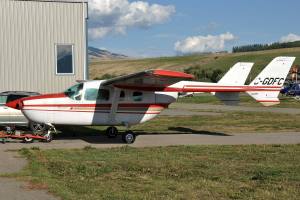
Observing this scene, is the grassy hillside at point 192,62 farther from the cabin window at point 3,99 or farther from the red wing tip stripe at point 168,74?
the red wing tip stripe at point 168,74

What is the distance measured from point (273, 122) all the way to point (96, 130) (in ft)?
26.4

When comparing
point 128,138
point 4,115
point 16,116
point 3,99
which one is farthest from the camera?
point 3,99

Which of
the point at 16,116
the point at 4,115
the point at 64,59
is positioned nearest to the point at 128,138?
the point at 16,116

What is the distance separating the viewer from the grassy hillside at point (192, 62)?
10550 cm

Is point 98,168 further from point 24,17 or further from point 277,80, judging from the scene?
point 24,17

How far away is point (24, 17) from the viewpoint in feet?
65.8

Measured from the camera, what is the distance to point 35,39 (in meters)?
20.1

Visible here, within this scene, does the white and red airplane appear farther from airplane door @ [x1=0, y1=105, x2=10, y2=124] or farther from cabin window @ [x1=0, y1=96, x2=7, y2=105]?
cabin window @ [x1=0, y1=96, x2=7, y2=105]

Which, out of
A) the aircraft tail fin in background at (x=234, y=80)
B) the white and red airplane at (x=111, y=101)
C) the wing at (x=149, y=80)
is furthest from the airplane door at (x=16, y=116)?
the aircraft tail fin in background at (x=234, y=80)

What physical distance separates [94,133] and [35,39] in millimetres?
4716

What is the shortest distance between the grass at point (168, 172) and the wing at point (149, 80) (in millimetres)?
2301

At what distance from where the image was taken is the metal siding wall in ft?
65.3

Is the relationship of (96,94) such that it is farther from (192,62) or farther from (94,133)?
(192,62)

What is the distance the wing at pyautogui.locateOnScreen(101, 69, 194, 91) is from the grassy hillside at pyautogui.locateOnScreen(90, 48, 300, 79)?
272 ft
